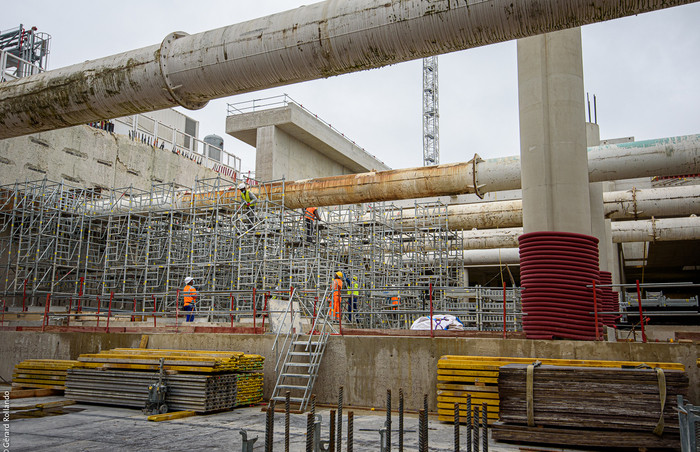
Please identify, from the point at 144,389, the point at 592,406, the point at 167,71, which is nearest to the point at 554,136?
the point at 592,406

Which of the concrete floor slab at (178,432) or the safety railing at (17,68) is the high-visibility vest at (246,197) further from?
the safety railing at (17,68)

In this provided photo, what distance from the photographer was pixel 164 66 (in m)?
8.02

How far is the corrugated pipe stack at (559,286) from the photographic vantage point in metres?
10.5

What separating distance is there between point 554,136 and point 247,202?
14.0 metres

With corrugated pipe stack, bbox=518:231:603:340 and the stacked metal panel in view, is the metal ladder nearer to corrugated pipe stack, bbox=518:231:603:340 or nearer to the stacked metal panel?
the stacked metal panel

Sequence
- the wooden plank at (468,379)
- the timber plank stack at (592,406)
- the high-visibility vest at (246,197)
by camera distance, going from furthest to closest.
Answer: the high-visibility vest at (246,197)
the wooden plank at (468,379)
the timber plank stack at (592,406)

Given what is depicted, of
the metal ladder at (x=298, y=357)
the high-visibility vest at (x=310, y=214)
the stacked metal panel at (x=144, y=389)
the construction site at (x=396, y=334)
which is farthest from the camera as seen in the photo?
the high-visibility vest at (x=310, y=214)

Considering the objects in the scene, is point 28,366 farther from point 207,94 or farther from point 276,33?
point 276,33

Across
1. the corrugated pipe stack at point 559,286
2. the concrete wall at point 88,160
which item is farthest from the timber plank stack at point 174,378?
the concrete wall at point 88,160

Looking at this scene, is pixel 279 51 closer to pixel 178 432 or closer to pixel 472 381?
pixel 178 432

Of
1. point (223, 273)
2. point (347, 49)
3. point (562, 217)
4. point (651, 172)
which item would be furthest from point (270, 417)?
point (223, 273)

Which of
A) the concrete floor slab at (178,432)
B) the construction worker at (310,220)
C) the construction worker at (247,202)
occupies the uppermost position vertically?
the construction worker at (247,202)

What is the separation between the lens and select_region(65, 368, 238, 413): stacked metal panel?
1090 centimetres

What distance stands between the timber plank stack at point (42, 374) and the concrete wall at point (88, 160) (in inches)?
552
